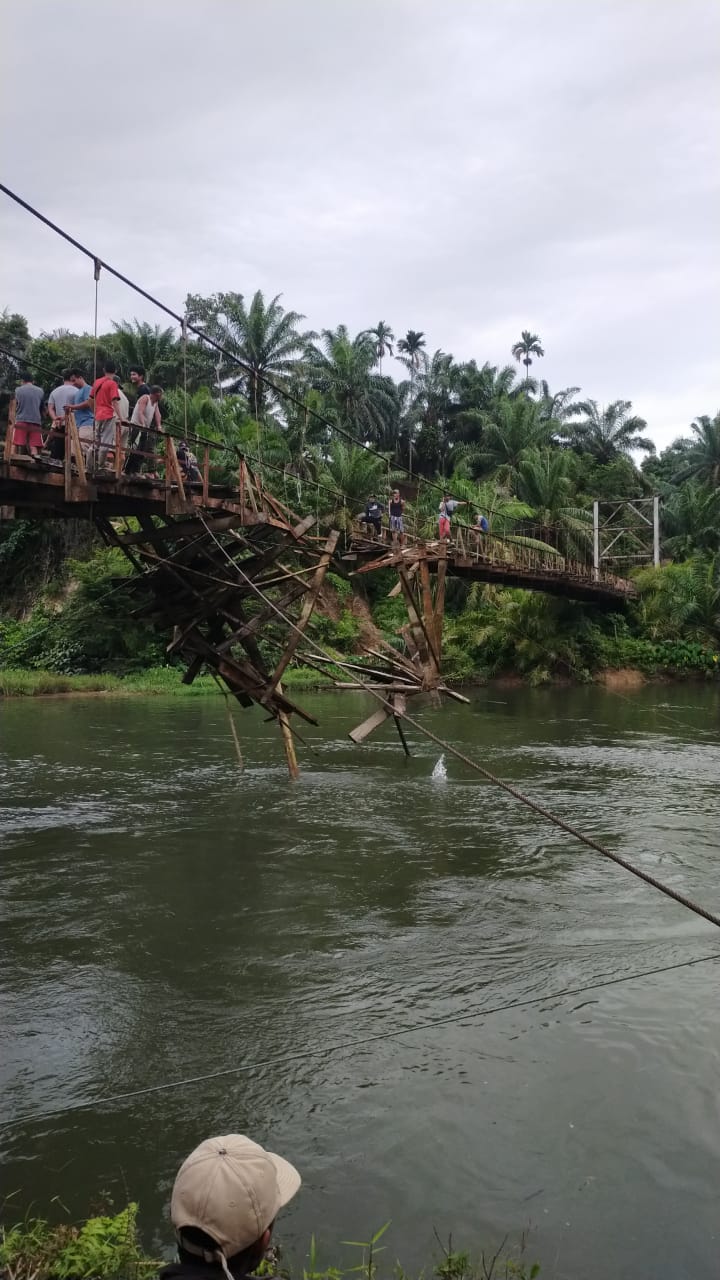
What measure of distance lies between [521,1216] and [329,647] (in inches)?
1255

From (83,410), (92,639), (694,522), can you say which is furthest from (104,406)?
(694,522)

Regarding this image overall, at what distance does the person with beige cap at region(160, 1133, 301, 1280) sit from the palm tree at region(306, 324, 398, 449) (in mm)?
44689

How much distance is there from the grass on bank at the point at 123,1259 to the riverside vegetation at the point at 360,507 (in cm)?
2617

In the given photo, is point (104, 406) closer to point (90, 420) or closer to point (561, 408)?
point (90, 420)

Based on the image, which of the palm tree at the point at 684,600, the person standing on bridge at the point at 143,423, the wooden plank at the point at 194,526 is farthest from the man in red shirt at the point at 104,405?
the palm tree at the point at 684,600

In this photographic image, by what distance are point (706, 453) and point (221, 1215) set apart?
5287 cm

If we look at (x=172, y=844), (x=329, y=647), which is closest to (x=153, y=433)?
(x=172, y=844)

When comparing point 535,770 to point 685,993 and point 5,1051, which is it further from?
point 5,1051

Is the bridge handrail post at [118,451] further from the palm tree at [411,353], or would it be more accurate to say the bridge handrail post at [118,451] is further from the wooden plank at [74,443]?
the palm tree at [411,353]

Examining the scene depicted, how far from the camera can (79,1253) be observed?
10.8 ft

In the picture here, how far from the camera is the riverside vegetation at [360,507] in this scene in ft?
111

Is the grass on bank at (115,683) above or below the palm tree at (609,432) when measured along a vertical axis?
below

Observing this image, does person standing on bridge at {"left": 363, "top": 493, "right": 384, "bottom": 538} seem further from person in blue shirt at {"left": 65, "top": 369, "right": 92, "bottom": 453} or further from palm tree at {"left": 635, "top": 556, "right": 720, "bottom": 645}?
palm tree at {"left": 635, "top": 556, "right": 720, "bottom": 645}

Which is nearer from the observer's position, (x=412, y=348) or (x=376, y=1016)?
(x=376, y=1016)
